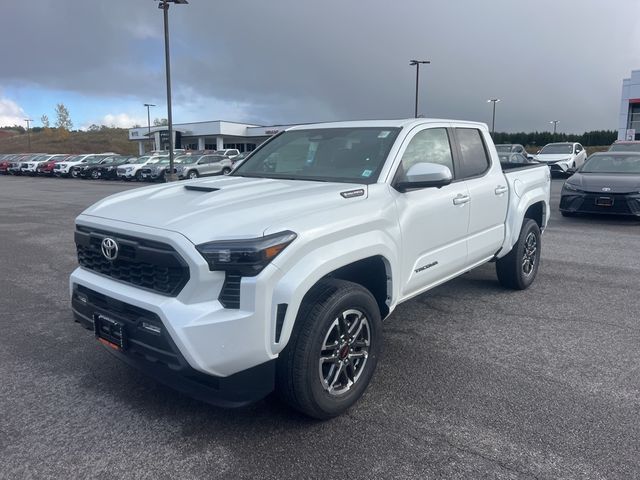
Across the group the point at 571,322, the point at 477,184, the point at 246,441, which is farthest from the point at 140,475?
the point at 571,322

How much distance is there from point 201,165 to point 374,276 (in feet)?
96.6

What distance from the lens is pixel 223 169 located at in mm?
33094

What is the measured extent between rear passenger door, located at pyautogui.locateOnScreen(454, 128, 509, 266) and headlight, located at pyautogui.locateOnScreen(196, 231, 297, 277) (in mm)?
2566

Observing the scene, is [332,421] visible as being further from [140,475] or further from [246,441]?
[140,475]

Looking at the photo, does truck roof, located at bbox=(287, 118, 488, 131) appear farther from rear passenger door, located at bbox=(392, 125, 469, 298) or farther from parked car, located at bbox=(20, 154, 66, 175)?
parked car, located at bbox=(20, 154, 66, 175)

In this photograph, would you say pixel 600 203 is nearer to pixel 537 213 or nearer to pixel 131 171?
pixel 537 213

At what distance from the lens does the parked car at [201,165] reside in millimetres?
30516

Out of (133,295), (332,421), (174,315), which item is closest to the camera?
(174,315)

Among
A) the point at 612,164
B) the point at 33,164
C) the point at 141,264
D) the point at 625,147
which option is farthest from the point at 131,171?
the point at 141,264

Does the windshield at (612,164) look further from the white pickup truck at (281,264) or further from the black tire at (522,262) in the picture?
the white pickup truck at (281,264)

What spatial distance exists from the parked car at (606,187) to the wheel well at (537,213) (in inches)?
220

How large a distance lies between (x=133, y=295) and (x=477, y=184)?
3265 millimetres

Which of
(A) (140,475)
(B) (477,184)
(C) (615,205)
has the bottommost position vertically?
(A) (140,475)

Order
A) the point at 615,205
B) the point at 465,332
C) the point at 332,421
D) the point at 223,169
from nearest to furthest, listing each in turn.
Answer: the point at 332,421, the point at 465,332, the point at 615,205, the point at 223,169
